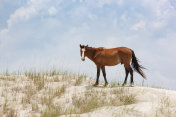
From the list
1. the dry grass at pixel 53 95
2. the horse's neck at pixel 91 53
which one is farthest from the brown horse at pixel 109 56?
the dry grass at pixel 53 95

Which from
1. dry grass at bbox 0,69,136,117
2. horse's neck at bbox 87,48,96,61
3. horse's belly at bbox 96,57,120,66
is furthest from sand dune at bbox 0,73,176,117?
horse's neck at bbox 87,48,96,61

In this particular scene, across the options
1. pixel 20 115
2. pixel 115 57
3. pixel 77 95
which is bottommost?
pixel 20 115

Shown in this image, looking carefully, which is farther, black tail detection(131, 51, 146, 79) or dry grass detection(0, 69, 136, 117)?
black tail detection(131, 51, 146, 79)

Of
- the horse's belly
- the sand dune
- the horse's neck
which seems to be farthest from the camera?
the horse's neck

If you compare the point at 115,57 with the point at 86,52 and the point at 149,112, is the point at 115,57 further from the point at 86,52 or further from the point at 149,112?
the point at 149,112

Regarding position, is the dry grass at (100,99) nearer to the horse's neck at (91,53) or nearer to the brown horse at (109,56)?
the brown horse at (109,56)

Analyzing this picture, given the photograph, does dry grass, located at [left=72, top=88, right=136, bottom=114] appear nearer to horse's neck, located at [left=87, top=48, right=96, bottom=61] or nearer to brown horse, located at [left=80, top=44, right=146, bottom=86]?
brown horse, located at [left=80, top=44, right=146, bottom=86]

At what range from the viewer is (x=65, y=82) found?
36.0 ft

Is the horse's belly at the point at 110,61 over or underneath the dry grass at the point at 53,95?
over

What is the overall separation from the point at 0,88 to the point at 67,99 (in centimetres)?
295

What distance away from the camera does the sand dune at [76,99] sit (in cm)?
746

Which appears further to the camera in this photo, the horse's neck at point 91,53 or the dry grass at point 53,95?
the horse's neck at point 91,53

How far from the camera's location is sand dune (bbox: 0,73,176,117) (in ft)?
24.5

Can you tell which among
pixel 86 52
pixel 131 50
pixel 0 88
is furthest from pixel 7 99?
pixel 131 50
